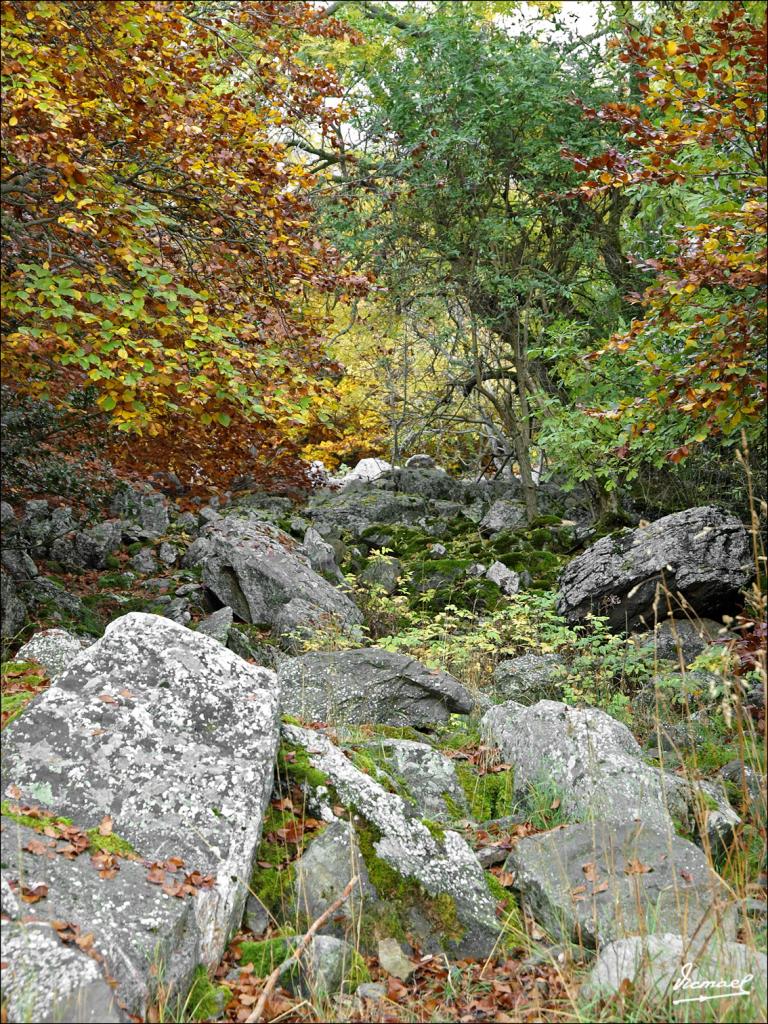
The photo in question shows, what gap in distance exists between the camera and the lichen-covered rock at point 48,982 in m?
2.83

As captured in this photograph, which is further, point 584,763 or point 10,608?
point 10,608

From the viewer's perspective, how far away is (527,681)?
8.55 meters

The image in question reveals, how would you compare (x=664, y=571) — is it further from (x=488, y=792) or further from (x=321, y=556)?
(x=321, y=556)

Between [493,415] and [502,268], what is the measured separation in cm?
550

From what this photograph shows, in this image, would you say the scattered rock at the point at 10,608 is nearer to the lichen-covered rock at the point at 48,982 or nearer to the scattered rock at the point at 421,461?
the lichen-covered rock at the point at 48,982

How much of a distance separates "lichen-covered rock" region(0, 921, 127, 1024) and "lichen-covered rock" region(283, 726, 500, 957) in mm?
1396

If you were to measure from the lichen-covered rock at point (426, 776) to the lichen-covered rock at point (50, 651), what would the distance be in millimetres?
2294

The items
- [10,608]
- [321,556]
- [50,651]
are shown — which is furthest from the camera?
[321,556]

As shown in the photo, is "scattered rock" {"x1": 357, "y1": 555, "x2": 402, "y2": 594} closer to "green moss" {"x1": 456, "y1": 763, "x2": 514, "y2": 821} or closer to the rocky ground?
the rocky ground

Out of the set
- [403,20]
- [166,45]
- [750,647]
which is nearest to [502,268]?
[403,20]

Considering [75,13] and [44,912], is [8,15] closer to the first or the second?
[75,13]

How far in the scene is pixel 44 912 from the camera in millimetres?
3186

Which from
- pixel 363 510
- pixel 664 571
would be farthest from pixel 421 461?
pixel 664 571

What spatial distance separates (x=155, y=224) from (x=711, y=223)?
4.15 m
